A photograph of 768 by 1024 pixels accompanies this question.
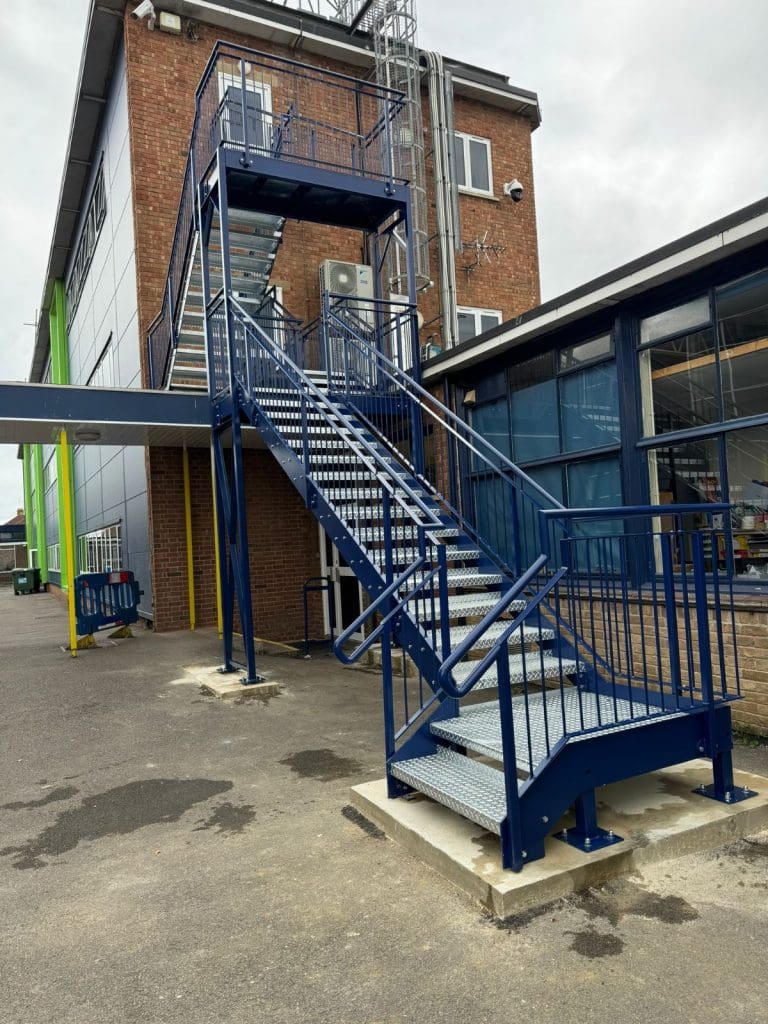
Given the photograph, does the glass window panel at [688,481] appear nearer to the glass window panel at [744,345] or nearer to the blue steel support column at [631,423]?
the blue steel support column at [631,423]

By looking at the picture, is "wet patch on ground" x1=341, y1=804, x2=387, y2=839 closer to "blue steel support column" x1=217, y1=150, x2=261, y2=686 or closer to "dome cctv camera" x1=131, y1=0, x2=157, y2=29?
"blue steel support column" x1=217, y1=150, x2=261, y2=686

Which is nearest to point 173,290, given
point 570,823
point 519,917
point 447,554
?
point 447,554

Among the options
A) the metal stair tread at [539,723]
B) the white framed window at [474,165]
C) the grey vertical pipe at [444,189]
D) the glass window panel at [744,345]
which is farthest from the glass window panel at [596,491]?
the white framed window at [474,165]

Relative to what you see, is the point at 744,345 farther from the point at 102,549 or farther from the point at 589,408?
the point at 102,549

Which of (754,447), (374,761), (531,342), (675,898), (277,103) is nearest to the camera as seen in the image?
(675,898)

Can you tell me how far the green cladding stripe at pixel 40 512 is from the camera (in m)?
32.5

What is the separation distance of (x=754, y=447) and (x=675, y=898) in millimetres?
3901

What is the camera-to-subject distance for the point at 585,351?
7.56 m

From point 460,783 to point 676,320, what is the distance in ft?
15.3

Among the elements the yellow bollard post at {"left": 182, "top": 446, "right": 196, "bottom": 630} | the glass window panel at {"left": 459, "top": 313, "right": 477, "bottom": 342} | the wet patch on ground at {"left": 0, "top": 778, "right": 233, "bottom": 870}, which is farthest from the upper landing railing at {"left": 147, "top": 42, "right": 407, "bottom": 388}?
the wet patch on ground at {"left": 0, "top": 778, "right": 233, "bottom": 870}

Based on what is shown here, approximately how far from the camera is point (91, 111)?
47.7 feet

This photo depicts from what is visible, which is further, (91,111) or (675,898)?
(91,111)

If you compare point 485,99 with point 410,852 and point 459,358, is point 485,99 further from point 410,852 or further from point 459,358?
point 410,852

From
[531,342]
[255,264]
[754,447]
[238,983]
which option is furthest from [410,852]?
[255,264]
